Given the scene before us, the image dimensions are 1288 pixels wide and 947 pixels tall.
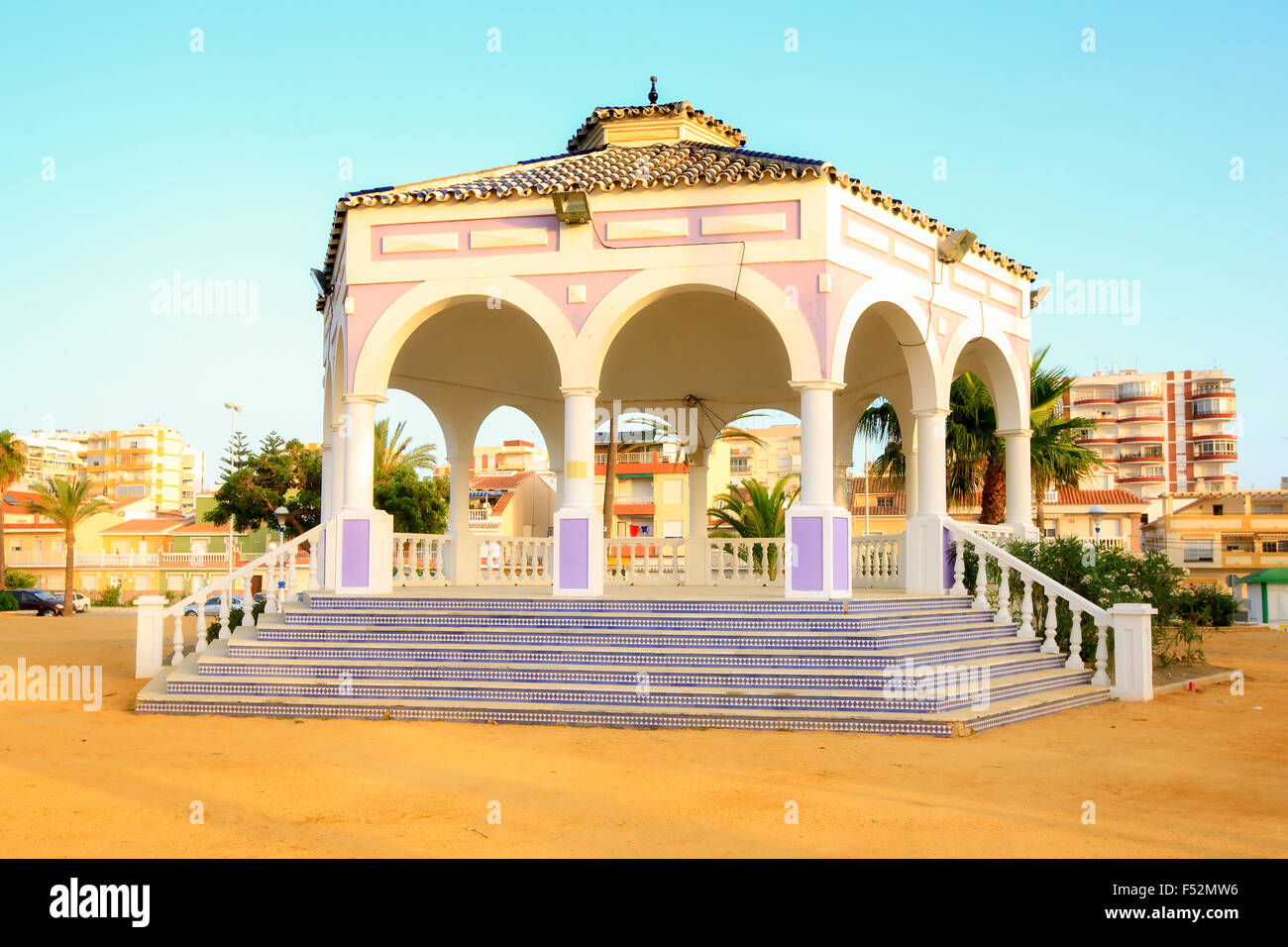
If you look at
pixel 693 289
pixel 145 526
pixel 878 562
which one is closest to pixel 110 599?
pixel 145 526

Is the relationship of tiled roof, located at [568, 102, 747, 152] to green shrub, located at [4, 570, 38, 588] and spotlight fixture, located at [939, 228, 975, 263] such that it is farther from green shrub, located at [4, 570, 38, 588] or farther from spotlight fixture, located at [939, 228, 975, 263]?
green shrub, located at [4, 570, 38, 588]

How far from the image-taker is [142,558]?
5416 cm

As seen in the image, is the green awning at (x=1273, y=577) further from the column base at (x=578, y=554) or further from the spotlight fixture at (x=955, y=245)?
the column base at (x=578, y=554)

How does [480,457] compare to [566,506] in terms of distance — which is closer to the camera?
[566,506]

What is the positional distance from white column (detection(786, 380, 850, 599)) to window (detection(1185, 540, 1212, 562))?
183 ft

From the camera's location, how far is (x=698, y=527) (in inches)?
688

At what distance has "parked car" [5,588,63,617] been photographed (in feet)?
144

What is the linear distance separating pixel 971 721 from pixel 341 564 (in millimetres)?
7117

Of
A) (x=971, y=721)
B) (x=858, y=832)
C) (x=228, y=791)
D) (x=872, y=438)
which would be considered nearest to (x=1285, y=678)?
(x=971, y=721)

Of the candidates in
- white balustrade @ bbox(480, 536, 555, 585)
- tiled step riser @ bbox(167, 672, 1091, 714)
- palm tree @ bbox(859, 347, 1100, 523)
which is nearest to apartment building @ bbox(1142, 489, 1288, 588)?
palm tree @ bbox(859, 347, 1100, 523)

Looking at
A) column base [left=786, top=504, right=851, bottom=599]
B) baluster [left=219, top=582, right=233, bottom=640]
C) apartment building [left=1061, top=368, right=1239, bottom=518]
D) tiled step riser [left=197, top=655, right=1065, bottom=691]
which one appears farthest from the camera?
apartment building [left=1061, top=368, right=1239, bottom=518]

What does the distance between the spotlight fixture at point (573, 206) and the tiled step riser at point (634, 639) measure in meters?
4.57

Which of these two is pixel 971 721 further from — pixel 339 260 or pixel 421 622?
pixel 339 260

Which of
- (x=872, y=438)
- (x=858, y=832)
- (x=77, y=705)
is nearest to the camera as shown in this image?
(x=858, y=832)
